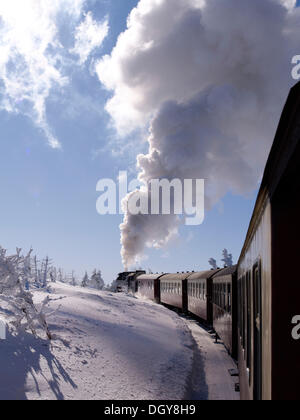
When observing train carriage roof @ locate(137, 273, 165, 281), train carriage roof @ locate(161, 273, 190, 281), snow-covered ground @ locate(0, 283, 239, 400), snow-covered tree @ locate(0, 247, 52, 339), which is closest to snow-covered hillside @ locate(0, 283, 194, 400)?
snow-covered ground @ locate(0, 283, 239, 400)

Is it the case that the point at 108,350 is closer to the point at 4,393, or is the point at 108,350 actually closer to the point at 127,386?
the point at 127,386

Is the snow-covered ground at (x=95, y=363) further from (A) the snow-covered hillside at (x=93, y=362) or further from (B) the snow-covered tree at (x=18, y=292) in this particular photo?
(B) the snow-covered tree at (x=18, y=292)

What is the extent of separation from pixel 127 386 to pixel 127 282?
1273 inches

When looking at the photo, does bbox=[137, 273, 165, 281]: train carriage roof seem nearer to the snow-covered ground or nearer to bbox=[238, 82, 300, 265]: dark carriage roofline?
the snow-covered ground

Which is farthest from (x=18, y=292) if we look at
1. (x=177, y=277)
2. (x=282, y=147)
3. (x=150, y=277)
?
(x=150, y=277)

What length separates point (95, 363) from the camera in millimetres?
8297

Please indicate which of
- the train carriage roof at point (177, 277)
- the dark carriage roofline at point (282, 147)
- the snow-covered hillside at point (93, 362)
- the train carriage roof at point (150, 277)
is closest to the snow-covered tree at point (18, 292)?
the snow-covered hillside at point (93, 362)

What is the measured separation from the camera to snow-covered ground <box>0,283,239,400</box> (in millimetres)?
6562

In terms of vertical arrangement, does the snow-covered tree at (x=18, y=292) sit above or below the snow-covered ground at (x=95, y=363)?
above

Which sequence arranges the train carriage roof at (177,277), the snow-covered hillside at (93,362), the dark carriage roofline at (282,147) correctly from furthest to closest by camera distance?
the train carriage roof at (177,277)
the snow-covered hillside at (93,362)
the dark carriage roofline at (282,147)

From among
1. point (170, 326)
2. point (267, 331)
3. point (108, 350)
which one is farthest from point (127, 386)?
point (170, 326)

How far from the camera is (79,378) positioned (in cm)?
727

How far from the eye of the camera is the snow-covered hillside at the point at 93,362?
21.5 ft
